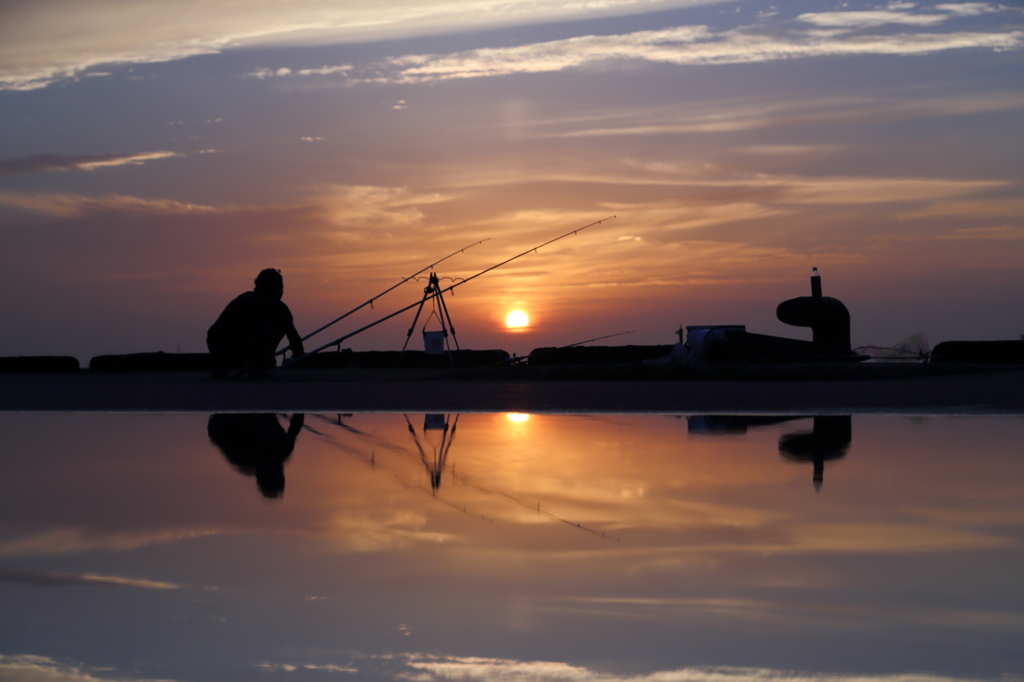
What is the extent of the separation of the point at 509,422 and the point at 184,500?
527 centimetres

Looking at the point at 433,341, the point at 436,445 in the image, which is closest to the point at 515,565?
the point at 436,445

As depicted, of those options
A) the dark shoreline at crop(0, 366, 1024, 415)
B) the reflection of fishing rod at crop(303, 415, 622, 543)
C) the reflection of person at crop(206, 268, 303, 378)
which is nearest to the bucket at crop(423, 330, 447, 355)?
the dark shoreline at crop(0, 366, 1024, 415)

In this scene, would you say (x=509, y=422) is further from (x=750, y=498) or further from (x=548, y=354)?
(x=548, y=354)

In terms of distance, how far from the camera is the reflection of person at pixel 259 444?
5.95m

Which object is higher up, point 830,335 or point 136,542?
point 830,335

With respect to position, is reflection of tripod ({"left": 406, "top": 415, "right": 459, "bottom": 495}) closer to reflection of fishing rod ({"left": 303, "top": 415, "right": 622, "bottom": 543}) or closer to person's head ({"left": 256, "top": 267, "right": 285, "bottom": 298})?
reflection of fishing rod ({"left": 303, "top": 415, "right": 622, "bottom": 543})

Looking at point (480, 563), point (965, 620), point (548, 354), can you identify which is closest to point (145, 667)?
point (480, 563)

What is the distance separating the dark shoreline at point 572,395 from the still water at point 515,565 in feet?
15.6

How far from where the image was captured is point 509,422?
10.1m

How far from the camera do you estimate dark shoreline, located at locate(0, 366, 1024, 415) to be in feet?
38.9

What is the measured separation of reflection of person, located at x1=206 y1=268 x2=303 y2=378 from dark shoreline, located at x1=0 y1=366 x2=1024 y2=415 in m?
0.59

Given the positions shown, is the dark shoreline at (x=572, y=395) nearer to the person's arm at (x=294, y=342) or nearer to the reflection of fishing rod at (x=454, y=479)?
the person's arm at (x=294, y=342)

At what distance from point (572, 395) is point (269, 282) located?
295 inches

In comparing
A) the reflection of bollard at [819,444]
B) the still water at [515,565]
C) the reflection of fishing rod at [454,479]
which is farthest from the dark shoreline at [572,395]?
the still water at [515,565]
